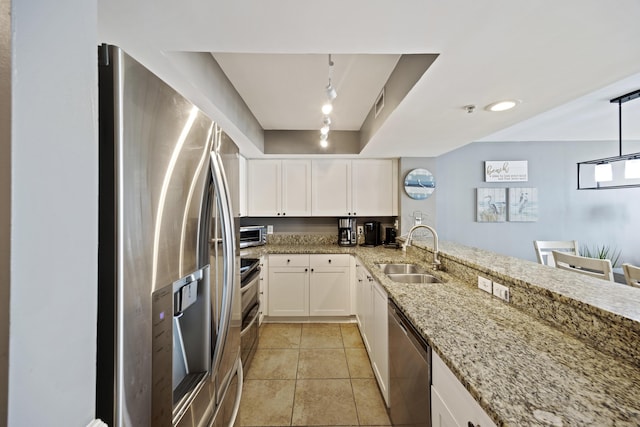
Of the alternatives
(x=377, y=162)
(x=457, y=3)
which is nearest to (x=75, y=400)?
(x=457, y=3)

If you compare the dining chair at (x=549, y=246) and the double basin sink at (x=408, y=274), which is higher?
the dining chair at (x=549, y=246)

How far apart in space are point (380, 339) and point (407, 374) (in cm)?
61

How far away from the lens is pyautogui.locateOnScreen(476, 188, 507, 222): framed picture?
3961 millimetres

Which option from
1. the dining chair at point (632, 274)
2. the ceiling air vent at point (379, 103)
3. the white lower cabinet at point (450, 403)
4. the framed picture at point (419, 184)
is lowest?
the white lower cabinet at point (450, 403)

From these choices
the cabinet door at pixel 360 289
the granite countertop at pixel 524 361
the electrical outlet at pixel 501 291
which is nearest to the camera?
the granite countertop at pixel 524 361

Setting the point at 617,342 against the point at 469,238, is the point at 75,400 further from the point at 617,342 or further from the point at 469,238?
the point at 469,238

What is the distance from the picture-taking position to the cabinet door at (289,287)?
10.8 ft

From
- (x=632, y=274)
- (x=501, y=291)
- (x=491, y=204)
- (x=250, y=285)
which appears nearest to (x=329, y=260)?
(x=250, y=285)

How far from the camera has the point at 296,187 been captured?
143 inches

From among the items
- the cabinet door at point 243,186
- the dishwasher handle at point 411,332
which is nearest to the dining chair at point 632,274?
the dishwasher handle at point 411,332

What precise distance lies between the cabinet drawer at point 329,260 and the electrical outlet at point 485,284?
1722 mm

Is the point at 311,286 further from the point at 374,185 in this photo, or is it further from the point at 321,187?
the point at 374,185

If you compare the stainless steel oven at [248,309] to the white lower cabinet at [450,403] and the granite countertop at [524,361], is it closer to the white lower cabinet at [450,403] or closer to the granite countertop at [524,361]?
the granite countertop at [524,361]

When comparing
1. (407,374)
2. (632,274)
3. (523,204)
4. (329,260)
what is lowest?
(407,374)
